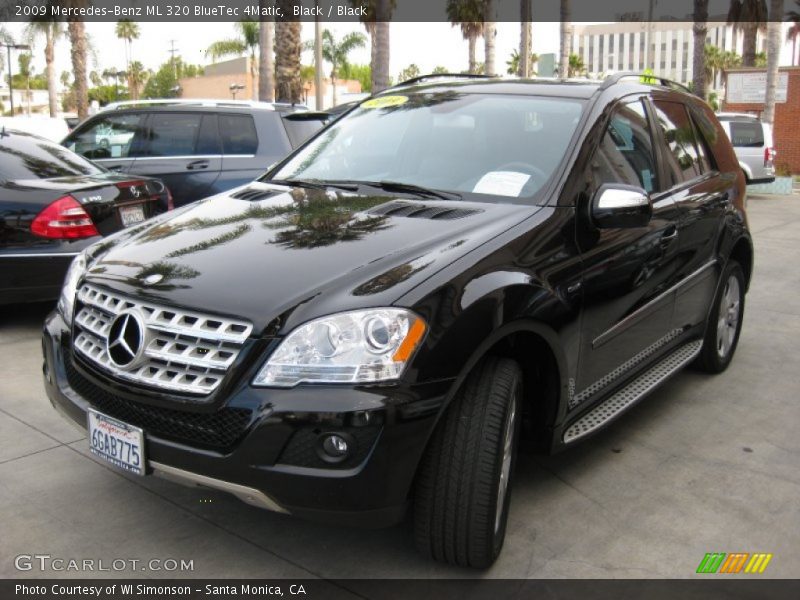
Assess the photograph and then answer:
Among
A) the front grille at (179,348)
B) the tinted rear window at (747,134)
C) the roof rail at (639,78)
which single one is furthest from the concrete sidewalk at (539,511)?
the tinted rear window at (747,134)

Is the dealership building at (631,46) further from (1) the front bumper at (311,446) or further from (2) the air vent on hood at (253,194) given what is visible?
(1) the front bumper at (311,446)

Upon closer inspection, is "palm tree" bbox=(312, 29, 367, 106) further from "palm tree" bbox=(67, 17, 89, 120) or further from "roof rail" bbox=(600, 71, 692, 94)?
"roof rail" bbox=(600, 71, 692, 94)

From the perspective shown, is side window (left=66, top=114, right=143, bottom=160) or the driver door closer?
the driver door

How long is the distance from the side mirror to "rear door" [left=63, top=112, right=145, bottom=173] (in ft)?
20.8

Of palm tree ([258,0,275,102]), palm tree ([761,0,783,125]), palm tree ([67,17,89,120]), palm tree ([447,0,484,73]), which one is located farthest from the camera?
palm tree ([447,0,484,73])

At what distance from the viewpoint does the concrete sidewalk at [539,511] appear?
3186mm

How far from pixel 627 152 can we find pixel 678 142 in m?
0.79

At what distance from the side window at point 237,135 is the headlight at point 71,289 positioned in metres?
5.26

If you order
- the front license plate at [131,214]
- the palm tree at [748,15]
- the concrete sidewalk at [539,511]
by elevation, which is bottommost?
the concrete sidewalk at [539,511]

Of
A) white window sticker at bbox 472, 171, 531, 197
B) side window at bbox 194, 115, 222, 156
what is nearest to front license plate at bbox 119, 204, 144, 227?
side window at bbox 194, 115, 222, 156

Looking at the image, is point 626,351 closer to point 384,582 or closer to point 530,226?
point 530,226

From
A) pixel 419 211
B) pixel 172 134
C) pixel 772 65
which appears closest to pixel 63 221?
pixel 172 134

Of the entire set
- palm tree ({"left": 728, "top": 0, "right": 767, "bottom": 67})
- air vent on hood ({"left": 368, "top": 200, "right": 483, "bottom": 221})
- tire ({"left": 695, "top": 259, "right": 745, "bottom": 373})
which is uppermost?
palm tree ({"left": 728, "top": 0, "right": 767, "bottom": 67})

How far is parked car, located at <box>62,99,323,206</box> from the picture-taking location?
8.68 m
